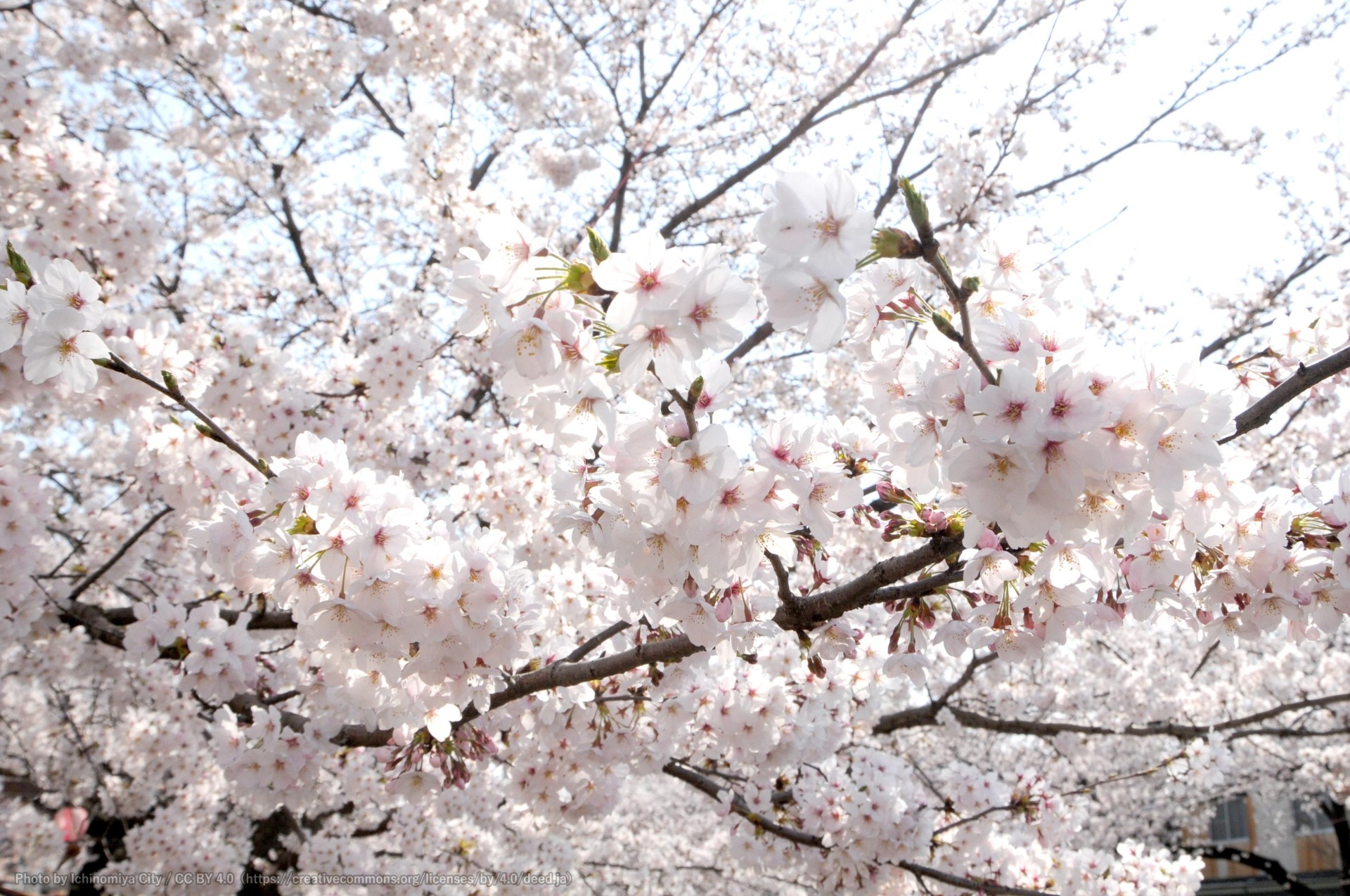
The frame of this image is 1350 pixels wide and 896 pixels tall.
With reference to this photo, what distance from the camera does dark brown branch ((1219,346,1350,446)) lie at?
1476 millimetres

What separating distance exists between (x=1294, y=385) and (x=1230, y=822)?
24.1 metres

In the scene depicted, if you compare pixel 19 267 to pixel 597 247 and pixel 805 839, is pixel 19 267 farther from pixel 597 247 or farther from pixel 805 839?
pixel 805 839

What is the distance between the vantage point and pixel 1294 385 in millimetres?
1483

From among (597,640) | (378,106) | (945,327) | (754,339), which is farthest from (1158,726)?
(378,106)

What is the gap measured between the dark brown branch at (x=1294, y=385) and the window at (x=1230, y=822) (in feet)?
75.2

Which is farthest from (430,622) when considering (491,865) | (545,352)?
(491,865)

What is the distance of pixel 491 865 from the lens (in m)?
5.97

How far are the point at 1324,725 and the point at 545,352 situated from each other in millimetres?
11826

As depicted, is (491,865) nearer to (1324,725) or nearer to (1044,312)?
(1044,312)

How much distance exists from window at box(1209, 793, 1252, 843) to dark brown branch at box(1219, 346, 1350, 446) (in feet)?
75.2

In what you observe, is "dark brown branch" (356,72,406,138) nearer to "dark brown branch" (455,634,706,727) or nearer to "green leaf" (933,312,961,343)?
"dark brown branch" (455,634,706,727)

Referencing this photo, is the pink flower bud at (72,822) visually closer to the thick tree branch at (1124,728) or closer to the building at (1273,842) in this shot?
the thick tree branch at (1124,728)

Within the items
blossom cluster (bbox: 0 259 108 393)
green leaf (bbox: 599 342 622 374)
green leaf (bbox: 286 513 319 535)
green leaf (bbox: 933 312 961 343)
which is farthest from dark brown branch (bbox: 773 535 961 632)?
blossom cluster (bbox: 0 259 108 393)

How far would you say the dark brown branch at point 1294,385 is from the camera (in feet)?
4.84
